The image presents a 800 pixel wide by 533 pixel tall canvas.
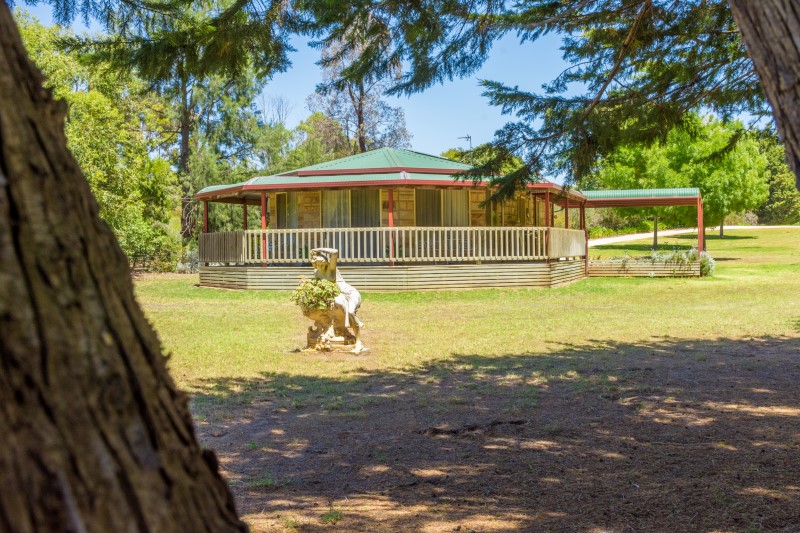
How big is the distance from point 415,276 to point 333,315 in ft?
31.9

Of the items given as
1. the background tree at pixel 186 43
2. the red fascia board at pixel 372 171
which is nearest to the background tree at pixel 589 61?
the background tree at pixel 186 43

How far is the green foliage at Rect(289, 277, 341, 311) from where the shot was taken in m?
10.2

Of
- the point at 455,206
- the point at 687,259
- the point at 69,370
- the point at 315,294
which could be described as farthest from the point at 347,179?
the point at 69,370

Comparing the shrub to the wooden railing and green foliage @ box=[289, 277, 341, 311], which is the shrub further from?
green foliage @ box=[289, 277, 341, 311]

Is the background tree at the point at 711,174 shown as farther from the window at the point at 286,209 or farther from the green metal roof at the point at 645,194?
the window at the point at 286,209

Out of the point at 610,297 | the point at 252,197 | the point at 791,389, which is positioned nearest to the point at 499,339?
the point at 791,389

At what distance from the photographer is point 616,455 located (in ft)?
17.2

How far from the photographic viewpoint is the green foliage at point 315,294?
10230 mm

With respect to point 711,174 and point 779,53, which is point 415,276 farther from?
point 711,174

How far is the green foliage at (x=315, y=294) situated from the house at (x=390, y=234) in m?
9.46

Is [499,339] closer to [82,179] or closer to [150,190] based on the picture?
[82,179]

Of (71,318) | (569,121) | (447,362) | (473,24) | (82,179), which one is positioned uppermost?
(473,24)

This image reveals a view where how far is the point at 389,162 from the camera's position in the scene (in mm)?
23203

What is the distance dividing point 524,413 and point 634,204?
2335cm
